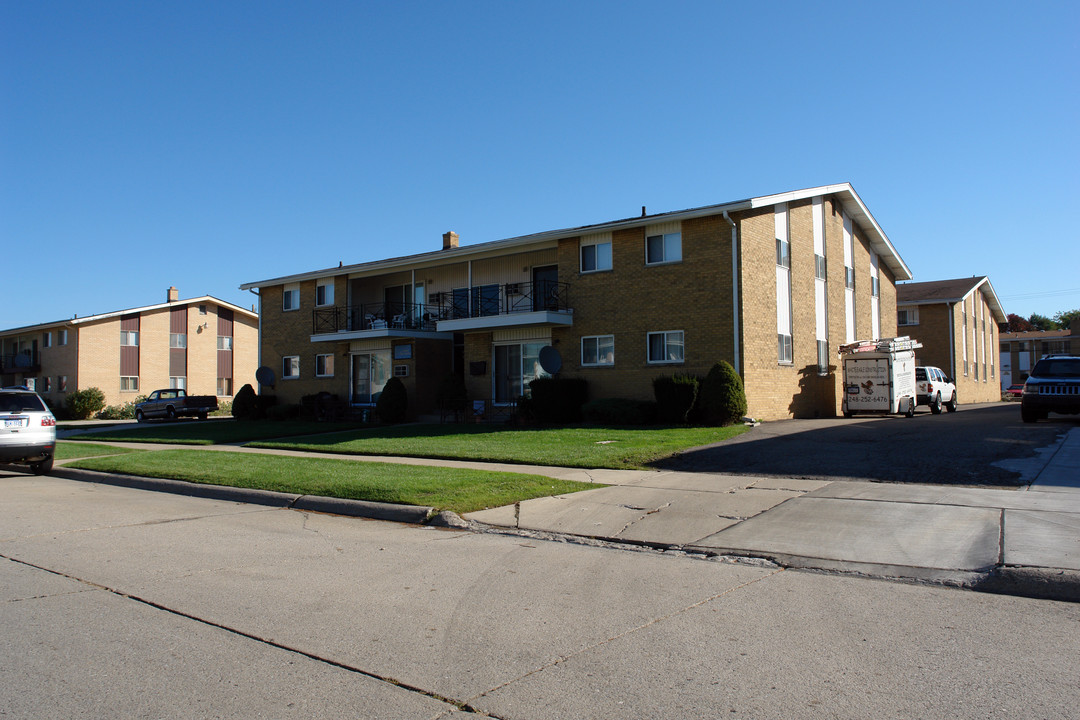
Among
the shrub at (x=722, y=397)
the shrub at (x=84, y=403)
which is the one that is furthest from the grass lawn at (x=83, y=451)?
the shrub at (x=84, y=403)

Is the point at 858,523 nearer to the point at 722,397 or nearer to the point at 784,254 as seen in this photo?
the point at 722,397

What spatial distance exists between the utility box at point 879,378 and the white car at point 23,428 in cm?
2203

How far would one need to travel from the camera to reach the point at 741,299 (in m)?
21.4

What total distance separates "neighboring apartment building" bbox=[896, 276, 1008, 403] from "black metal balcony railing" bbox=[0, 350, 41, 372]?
52136 mm

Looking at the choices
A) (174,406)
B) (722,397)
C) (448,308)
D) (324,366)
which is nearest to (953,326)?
(722,397)

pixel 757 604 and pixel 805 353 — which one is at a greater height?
pixel 805 353

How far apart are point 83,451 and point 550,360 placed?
12.7m

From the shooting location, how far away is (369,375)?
101 feet

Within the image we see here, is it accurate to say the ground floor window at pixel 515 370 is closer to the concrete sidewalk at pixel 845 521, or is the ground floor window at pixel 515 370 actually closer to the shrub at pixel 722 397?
the shrub at pixel 722 397

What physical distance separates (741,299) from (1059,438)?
853cm

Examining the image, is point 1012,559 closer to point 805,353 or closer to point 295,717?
point 295,717

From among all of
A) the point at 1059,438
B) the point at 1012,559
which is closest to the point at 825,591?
the point at 1012,559

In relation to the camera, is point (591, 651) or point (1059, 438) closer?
point (591, 651)

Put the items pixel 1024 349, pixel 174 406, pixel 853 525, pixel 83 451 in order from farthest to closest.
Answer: pixel 1024 349, pixel 174 406, pixel 83 451, pixel 853 525
